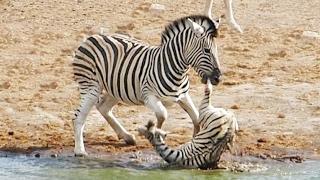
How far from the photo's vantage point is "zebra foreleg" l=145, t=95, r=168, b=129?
1120 centimetres

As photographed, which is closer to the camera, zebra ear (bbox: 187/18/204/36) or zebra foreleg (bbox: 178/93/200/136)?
zebra ear (bbox: 187/18/204/36)

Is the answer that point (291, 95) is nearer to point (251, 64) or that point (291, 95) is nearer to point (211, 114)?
point (251, 64)

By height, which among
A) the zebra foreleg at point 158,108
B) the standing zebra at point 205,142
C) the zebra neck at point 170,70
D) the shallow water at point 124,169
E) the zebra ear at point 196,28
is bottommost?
the shallow water at point 124,169

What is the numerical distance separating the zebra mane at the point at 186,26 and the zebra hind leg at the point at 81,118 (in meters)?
1.02

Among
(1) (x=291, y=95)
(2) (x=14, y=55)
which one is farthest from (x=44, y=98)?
(1) (x=291, y=95)

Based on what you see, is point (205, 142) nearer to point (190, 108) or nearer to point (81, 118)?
point (190, 108)

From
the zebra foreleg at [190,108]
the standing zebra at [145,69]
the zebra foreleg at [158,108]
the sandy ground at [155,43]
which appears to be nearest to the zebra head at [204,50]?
the standing zebra at [145,69]

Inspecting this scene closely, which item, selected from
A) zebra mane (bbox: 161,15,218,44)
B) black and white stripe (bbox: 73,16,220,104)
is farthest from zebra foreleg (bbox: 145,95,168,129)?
zebra mane (bbox: 161,15,218,44)

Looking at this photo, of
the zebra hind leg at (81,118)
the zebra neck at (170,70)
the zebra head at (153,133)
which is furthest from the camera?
the zebra hind leg at (81,118)

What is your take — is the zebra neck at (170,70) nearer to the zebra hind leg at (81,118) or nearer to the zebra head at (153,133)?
the zebra head at (153,133)

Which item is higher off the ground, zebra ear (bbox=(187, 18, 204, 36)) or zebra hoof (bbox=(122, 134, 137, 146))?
zebra ear (bbox=(187, 18, 204, 36))

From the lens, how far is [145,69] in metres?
11.8

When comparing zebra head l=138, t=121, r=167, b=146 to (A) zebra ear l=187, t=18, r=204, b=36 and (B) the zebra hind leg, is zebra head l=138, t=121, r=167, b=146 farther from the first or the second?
(A) zebra ear l=187, t=18, r=204, b=36

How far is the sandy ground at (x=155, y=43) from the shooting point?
12.7 metres
